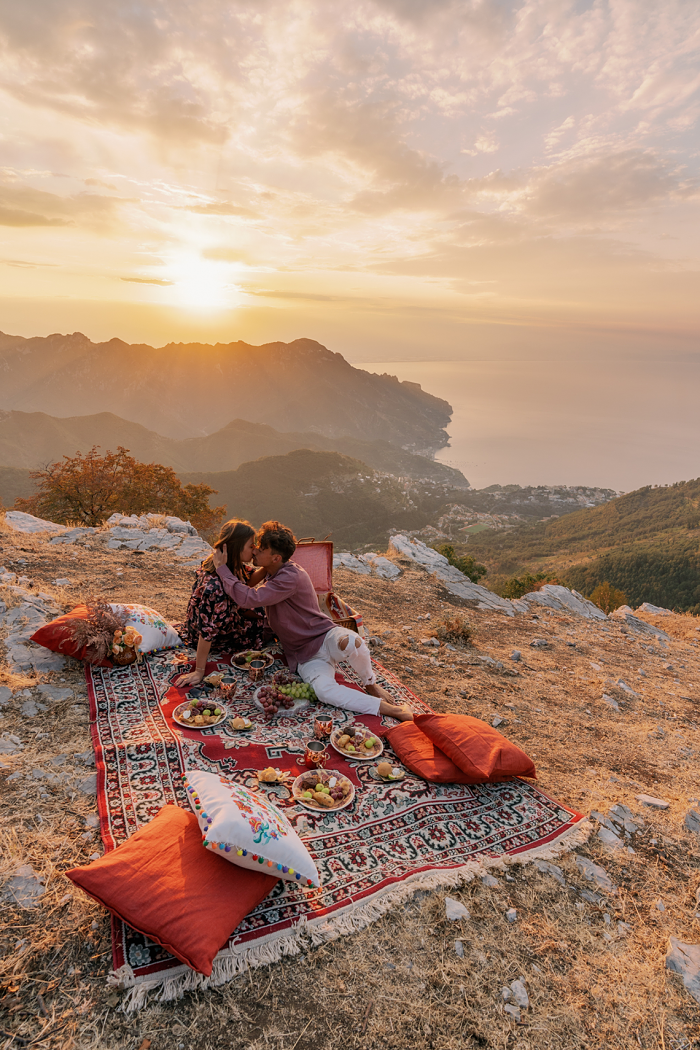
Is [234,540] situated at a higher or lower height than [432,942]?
higher

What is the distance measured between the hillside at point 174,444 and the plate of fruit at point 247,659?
16356 centimetres

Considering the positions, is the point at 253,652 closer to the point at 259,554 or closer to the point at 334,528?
the point at 259,554

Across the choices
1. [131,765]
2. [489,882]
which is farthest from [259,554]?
[489,882]

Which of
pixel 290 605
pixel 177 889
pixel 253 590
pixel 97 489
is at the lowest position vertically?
pixel 97 489

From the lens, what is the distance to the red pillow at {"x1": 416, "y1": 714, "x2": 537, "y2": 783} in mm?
4039

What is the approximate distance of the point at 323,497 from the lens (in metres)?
103

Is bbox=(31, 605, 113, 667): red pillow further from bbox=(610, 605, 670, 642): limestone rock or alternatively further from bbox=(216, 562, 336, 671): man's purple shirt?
bbox=(610, 605, 670, 642): limestone rock

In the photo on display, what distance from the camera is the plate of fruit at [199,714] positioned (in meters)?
4.47

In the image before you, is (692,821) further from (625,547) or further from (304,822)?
(625,547)

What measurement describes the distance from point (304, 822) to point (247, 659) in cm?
235

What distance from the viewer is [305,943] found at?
8.93ft

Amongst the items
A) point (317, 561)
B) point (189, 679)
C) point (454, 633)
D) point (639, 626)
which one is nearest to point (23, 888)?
point (189, 679)

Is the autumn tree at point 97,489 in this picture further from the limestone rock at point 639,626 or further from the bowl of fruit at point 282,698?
the bowl of fruit at point 282,698

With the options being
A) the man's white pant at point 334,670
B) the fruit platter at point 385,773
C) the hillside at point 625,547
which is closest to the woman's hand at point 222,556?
the man's white pant at point 334,670
